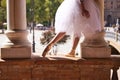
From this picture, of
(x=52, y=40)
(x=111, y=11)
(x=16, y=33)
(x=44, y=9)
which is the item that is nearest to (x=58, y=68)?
(x=52, y=40)

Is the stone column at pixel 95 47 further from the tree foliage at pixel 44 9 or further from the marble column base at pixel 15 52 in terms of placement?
the tree foliage at pixel 44 9

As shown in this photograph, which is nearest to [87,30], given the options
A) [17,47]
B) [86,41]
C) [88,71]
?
[86,41]

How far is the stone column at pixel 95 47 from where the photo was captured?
7.54m

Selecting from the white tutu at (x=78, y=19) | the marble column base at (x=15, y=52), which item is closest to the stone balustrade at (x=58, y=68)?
the marble column base at (x=15, y=52)

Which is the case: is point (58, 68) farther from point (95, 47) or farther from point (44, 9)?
point (44, 9)

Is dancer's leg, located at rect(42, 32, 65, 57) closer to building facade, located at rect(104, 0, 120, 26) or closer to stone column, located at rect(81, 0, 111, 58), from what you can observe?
stone column, located at rect(81, 0, 111, 58)

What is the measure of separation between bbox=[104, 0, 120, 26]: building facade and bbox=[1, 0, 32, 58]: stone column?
102 metres

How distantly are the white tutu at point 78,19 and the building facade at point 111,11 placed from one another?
102m

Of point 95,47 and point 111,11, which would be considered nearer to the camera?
point 95,47

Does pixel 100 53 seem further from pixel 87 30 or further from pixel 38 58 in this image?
pixel 38 58

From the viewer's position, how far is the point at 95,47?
24.8 feet

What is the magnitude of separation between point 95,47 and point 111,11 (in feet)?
341

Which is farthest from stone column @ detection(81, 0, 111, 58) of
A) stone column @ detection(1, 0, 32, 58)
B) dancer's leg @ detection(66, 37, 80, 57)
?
stone column @ detection(1, 0, 32, 58)

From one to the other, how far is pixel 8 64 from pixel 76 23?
1.44 m
